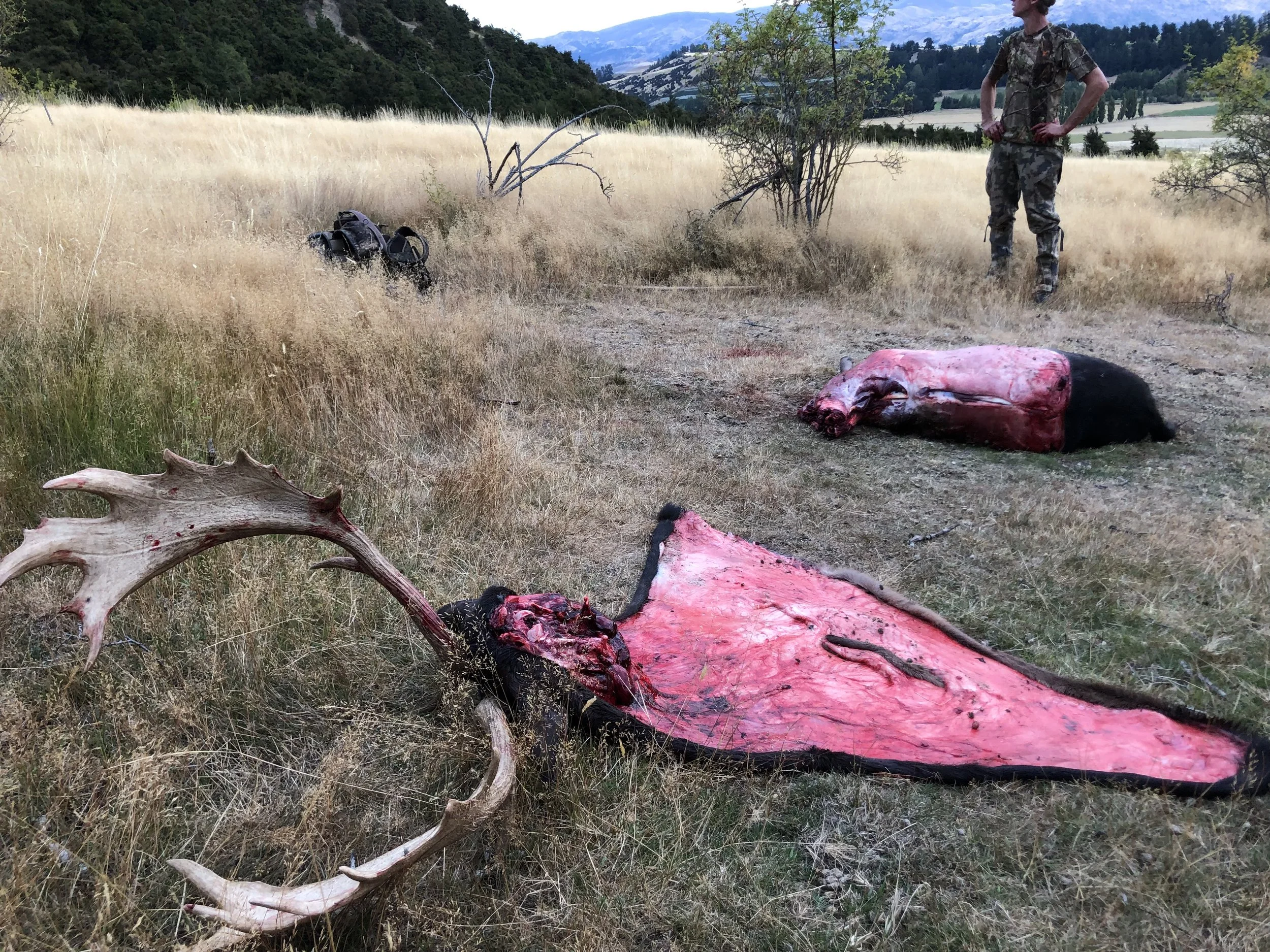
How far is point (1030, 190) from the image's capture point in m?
6.93

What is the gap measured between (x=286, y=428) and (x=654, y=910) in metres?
2.83

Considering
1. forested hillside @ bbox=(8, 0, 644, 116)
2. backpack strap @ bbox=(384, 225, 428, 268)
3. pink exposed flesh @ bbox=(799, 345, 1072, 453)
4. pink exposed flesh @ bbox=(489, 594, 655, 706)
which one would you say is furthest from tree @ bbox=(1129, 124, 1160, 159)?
pink exposed flesh @ bbox=(489, 594, 655, 706)

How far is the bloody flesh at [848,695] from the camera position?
6.73 ft

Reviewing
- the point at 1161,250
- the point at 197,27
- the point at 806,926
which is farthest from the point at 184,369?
the point at 197,27

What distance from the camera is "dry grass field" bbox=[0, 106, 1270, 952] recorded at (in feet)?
5.60

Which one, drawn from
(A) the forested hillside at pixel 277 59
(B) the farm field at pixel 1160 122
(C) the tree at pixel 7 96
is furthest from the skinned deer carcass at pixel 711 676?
(B) the farm field at pixel 1160 122

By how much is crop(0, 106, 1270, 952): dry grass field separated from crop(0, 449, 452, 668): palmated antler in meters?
0.48

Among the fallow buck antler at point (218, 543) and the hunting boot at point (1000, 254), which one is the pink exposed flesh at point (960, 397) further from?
the hunting boot at point (1000, 254)

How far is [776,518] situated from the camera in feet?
11.7

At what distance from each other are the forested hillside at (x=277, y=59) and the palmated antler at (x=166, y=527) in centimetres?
2035

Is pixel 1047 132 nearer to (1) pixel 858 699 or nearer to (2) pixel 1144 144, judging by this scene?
(1) pixel 858 699

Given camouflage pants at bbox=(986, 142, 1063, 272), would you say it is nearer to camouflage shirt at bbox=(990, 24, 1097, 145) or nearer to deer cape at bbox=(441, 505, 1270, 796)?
camouflage shirt at bbox=(990, 24, 1097, 145)

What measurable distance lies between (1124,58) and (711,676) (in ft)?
195

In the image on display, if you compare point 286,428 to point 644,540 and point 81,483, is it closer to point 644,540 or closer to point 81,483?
point 644,540
